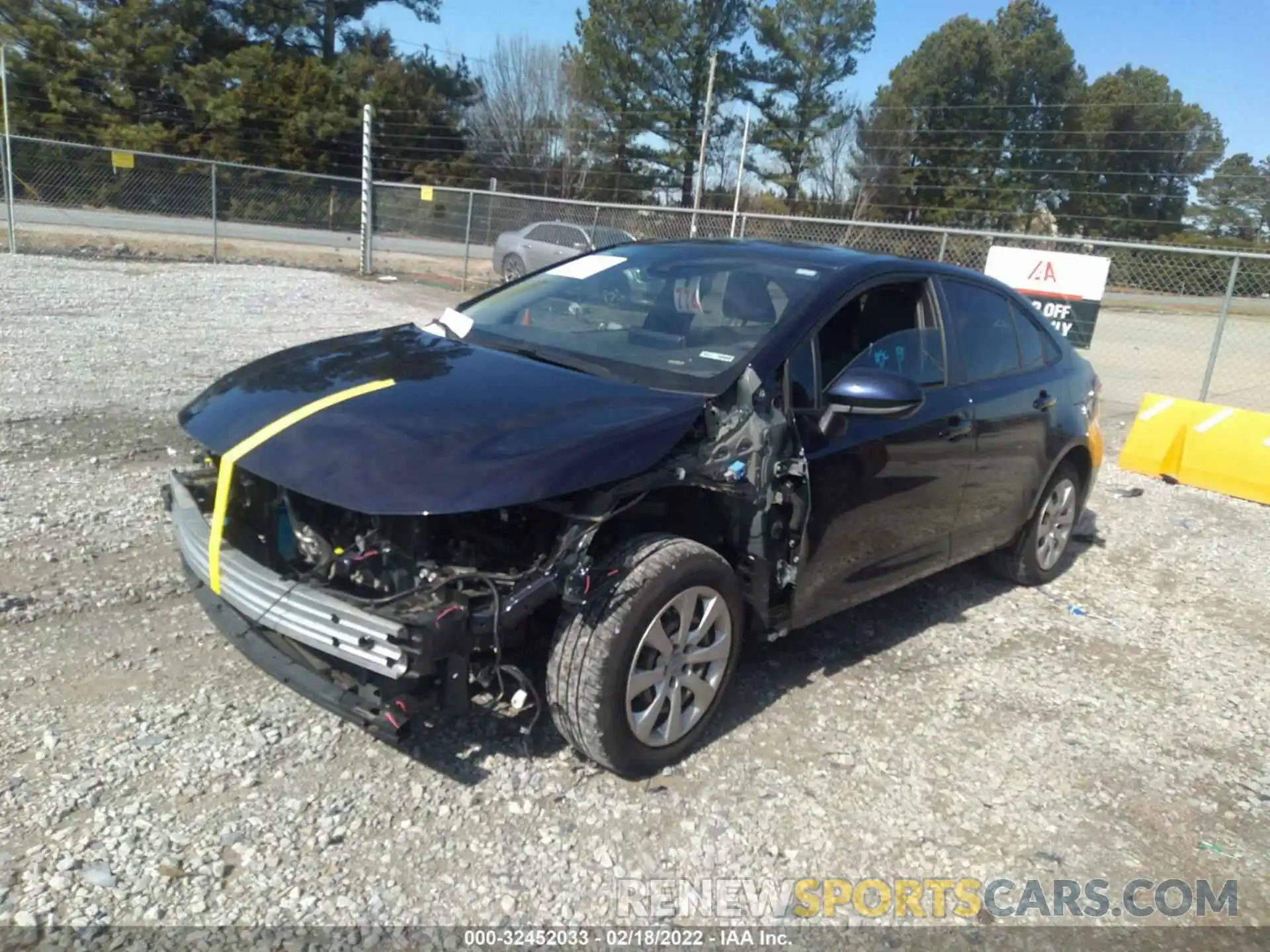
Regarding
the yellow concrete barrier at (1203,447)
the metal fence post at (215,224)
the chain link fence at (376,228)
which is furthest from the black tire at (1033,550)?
the metal fence post at (215,224)

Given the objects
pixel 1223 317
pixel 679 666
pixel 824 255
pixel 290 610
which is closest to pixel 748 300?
pixel 824 255

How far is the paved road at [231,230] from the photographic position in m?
19.2

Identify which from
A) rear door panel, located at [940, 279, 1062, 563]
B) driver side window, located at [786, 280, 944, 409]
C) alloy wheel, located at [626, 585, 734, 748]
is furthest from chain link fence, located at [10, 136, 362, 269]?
alloy wheel, located at [626, 585, 734, 748]

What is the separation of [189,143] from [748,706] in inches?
1527

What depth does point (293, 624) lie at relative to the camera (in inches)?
116

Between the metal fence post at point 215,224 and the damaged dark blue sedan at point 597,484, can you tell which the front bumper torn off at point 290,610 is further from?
the metal fence post at point 215,224

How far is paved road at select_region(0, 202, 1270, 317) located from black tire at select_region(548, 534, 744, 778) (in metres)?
16.6

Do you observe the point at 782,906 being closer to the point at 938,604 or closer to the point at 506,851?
the point at 506,851

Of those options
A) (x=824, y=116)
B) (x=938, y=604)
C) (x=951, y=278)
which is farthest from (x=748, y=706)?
(x=824, y=116)

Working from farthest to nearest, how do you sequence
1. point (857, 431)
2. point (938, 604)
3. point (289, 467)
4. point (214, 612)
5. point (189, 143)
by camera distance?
point (189, 143) → point (938, 604) → point (857, 431) → point (214, 612) → point (289, 467)

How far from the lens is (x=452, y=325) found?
4402 mm

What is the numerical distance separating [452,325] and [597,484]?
1.70m

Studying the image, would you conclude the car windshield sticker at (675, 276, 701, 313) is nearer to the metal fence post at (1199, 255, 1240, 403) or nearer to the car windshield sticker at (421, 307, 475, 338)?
the car windshield sticker at (421, 307, 475, 338)

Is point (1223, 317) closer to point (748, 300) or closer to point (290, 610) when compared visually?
point (748, 300)
